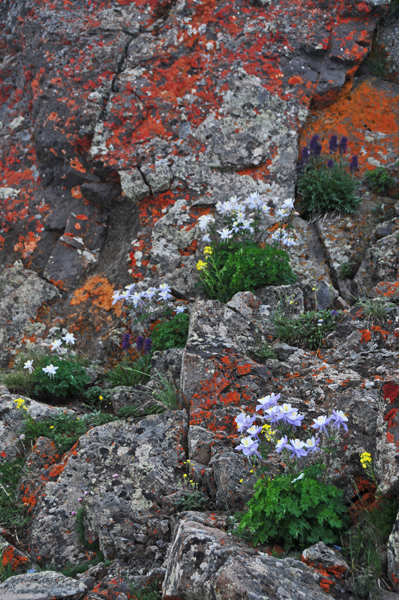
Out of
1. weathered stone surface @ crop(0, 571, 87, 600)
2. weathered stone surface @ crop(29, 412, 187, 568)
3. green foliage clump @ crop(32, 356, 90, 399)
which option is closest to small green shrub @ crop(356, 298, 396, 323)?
weathered stone surface @ crop(29, 412, 187, 568)

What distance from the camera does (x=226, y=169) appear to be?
697 cm

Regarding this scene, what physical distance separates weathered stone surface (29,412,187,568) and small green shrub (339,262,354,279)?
9.54 feet

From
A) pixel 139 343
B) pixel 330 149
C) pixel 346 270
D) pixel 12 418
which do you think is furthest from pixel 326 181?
pixel 12 418

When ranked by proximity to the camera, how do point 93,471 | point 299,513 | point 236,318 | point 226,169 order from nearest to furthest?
point 299,513 → point 93,471 → point 236,318 → point 226,169

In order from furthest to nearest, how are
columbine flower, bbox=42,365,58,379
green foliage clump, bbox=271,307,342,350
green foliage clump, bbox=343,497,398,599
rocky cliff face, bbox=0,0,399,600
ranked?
1. columbine flower, bbox=42,365,58,379
2. green foliage clump, bbox=271,307,342,350
3. rocky cliff face, bbox=0,0,399,600
4. green foliage clump, bbox=343,497,398,599

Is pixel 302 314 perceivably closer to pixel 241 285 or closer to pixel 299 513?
pixel 241 285

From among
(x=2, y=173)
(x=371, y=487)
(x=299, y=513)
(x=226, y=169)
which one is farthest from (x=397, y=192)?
(x=2, y=173)

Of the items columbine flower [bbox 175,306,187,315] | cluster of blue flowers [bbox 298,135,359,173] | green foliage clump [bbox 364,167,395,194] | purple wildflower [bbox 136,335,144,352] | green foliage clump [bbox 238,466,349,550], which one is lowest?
green foliage clump [bbox 364,167,395,194]

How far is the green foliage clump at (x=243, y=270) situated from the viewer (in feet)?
18.3

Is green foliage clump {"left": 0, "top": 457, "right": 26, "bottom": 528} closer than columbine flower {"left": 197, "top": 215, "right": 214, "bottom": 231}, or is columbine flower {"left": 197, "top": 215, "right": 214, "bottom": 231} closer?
green foliage clump {"left": 0, "top": 457, "right": 26, "bottom": 528}

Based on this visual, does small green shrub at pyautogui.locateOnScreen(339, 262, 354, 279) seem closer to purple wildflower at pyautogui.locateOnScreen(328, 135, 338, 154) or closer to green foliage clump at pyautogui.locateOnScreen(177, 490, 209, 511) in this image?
purple wildflower at pyautogui.locateOnScreen(328, 135, 338, 154)

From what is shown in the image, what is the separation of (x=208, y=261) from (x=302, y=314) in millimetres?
1429

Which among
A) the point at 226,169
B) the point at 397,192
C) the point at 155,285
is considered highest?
the point at 226,169

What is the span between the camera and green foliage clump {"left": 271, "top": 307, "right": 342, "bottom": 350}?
16.5 ft
